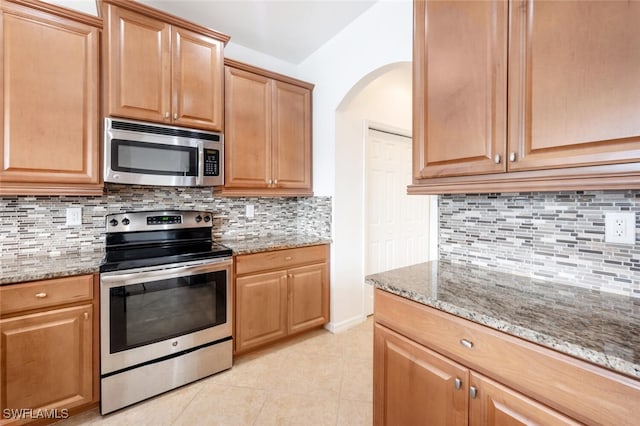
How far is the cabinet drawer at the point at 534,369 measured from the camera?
26.9 inches

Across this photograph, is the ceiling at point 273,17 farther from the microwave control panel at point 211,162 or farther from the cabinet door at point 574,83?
the cabinet door at point 574,83

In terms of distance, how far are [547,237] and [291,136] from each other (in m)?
2.11

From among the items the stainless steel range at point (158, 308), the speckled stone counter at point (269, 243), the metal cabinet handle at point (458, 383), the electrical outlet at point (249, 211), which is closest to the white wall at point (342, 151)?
the speckled stone counter at point (269, 243)

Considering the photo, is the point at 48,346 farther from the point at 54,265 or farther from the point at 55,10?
the point at 55,10

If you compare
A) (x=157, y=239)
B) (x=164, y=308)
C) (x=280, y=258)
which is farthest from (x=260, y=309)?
(x=157, y=239)

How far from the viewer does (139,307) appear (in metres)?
1.71

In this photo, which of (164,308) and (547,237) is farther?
(164,308)

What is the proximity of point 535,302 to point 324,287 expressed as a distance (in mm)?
1849

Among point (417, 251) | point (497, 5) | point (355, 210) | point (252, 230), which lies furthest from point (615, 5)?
point (417, 251)

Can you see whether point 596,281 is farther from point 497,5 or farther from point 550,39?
point 497,5

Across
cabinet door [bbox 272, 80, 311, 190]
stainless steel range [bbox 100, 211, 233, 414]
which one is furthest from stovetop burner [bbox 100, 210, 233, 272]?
cabinet door [bbox 272, 80, 311, 190]

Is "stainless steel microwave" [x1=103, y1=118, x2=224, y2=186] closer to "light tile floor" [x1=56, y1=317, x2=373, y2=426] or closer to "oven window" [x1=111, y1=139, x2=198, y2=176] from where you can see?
"oven window" [x1=111, y1=139, x2=198, y2=176]

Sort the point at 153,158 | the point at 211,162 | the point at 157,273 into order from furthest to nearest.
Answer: the point at 211,162 → the point at 153,158 → the point at 157,273

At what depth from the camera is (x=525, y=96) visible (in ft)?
3.28
